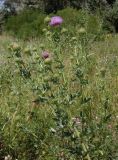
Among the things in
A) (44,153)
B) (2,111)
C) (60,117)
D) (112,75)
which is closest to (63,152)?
(44,153)

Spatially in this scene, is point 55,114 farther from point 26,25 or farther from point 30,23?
point 30,23

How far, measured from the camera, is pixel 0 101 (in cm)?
460

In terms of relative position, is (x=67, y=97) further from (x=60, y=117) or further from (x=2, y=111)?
(x=2, y=111)

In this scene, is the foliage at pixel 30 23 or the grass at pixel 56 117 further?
the foliage at pixel 30 23

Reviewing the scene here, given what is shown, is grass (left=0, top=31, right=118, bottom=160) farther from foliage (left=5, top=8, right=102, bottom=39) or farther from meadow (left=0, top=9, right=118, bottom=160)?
foliage (left=5, top=8, right=102, bottom=39)

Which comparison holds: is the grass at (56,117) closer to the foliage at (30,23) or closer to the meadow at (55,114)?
the meadow at (55,114)

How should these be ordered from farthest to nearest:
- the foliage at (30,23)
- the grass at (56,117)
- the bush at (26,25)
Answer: the bush at (26,25) → the foliage at (30,23) → the grass at (56,117)

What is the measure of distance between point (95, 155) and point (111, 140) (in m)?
0.28

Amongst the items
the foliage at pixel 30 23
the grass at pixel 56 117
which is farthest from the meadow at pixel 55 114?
the foliage at pixel 30 23

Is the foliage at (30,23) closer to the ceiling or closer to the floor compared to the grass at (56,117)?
closer to the floor

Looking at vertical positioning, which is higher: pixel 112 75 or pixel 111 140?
pixel 111 140

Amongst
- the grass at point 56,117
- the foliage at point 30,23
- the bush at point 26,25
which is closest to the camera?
the grass at point 56,117

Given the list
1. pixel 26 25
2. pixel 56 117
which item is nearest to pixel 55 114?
pixel 56 117

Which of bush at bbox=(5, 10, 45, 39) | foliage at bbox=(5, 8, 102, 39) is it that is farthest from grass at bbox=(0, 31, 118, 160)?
bush at bbox=(5, 10, 45, 39)
